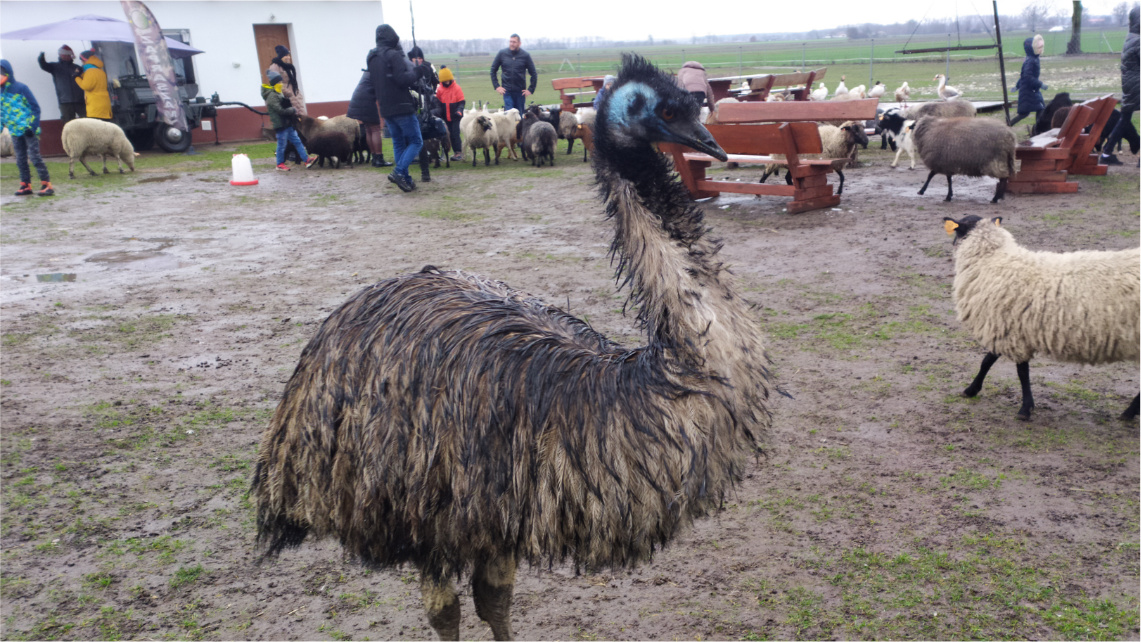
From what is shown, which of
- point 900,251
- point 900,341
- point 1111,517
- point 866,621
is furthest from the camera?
point 900,251

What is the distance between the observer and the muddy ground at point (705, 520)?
310cm

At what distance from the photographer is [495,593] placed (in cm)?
278

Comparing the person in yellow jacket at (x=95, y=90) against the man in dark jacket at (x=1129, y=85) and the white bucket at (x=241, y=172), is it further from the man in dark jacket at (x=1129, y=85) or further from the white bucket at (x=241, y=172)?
the man in dark jacket at (x=1129, y=85)

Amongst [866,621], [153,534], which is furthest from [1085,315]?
[153,534]

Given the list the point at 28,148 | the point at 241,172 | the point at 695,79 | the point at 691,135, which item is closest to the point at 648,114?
the point at 691,135

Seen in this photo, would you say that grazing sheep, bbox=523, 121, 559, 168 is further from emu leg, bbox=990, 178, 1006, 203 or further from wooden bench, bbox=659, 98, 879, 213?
emu leg, bbox=990, 178, 1006, 203

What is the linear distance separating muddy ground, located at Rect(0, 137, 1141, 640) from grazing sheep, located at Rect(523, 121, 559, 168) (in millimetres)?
6371

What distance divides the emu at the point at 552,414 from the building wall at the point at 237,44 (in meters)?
19.4

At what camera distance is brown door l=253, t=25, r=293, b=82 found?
21.1m

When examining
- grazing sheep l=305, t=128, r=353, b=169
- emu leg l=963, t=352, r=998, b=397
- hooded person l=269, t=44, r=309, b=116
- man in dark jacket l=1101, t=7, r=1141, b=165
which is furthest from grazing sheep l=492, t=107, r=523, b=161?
emu leg l=963, t=352, r=998, b=397

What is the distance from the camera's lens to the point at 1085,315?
14.0ft

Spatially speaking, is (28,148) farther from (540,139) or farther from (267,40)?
(267,40)

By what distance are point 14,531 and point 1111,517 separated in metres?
4.73

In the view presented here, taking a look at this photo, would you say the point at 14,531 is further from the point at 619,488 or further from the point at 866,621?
the point at 866,621
